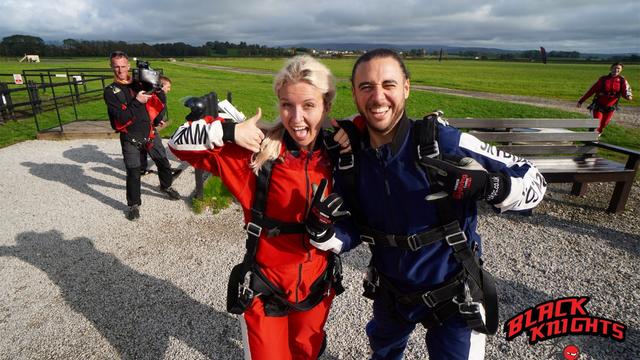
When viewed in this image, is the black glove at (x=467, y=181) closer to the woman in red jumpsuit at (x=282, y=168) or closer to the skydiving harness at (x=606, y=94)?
the woman in red jumpsuit at (x=282, y=168)

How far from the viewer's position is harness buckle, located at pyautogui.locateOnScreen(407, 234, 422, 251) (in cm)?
220

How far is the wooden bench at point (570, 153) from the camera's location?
6.11 meters

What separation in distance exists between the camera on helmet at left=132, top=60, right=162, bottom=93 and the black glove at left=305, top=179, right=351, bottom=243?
16.1ft

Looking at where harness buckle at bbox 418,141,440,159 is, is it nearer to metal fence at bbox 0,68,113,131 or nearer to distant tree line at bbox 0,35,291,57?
metal fence at bbox 0,68,113,131

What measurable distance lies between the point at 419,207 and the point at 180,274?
3697 millimetres

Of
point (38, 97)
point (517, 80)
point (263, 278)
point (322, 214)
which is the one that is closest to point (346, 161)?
point (322, 214)

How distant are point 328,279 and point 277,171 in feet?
3.12

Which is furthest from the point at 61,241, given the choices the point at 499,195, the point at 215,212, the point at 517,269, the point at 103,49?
the point at 103,49

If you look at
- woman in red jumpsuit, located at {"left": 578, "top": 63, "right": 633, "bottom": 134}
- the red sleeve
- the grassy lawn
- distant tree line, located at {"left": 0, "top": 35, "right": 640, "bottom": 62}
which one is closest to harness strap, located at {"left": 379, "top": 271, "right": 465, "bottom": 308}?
the red sleeve

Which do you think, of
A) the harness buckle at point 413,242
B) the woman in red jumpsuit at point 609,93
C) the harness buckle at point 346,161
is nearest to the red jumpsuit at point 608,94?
the woman in red jumpsuit at point 609,93

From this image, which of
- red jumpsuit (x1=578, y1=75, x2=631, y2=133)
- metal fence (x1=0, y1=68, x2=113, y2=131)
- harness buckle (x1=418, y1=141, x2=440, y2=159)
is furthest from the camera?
metal fence (x1=0, y1=68, x2=113, y2=131)

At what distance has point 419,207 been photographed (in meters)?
2.20

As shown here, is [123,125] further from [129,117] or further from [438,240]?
[438,240]

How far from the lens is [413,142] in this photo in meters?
2.17
